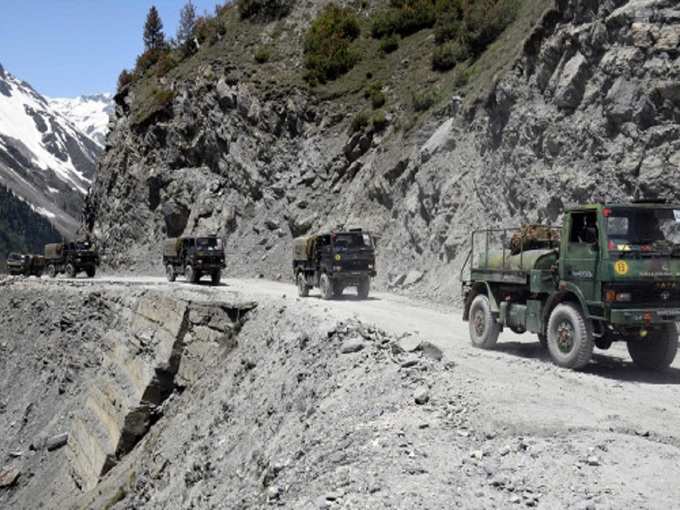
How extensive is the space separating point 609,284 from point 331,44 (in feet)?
131

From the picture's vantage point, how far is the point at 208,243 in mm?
32969

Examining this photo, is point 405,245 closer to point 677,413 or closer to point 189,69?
point 677,413

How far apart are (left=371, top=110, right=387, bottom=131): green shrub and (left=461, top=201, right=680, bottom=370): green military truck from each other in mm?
26481

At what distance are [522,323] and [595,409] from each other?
4046mm

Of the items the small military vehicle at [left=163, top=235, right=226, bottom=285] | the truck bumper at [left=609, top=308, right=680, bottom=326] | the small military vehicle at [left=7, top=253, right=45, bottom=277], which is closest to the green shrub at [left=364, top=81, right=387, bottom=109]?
the small military vehicle at [left=163, top=235, right=226, bottom=285]

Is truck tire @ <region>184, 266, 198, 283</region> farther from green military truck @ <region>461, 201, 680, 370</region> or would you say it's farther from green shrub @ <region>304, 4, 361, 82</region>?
green military truck @ <region>461, 201, 680, 370</region>

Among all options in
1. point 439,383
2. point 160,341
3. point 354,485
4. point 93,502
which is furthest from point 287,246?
point 354,485

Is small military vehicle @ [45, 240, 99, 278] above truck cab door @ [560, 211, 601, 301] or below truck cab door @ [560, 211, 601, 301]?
below

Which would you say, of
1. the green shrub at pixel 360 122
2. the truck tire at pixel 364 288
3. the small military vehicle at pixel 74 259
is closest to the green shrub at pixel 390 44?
the green shrub at pixel 360 122

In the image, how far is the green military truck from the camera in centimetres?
1045

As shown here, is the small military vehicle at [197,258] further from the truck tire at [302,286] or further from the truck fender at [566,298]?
the truck fender at [566,298]

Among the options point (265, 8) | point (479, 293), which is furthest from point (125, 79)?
point (479, 293)

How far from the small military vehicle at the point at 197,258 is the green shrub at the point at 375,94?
14.0 meters

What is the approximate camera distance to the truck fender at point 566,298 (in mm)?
10898
